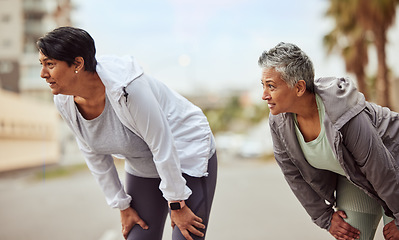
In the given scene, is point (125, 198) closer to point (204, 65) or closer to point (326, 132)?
point (326, 132)

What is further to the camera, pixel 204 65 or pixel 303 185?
pixel 204 65

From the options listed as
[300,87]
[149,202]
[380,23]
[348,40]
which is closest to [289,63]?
[300,87]

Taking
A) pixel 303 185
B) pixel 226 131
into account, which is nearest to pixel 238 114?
pixel 226 131

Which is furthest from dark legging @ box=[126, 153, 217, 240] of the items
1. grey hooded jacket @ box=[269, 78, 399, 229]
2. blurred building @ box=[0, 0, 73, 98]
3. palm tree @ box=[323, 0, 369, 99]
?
blurred building @ box=[0, 0, 73, 98]

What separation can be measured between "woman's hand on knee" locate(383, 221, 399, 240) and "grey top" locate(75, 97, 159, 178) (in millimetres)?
736

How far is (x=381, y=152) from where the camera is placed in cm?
110

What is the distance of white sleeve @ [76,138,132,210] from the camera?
1.29m

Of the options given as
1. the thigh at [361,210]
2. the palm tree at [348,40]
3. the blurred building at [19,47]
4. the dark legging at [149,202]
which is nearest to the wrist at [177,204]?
the dark legging at [149,202]

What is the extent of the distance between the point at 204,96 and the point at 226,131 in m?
1.76

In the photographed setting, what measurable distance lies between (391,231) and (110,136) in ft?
2.83

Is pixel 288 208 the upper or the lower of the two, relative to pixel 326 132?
→ lower

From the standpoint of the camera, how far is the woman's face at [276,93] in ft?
3.59

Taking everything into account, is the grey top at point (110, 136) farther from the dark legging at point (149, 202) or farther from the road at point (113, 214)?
the road at point (113, 214)

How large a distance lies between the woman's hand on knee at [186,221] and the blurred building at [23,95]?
25.7ft
